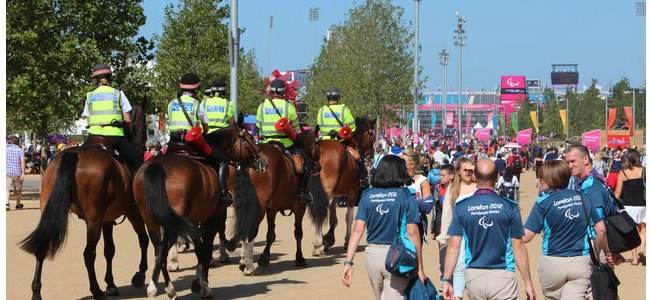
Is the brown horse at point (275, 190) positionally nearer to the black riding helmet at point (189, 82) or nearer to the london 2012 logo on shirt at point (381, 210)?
the black riding helmet at point (189, 82)

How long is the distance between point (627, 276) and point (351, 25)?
44.0 metres

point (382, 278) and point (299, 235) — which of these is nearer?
point (382, 278)

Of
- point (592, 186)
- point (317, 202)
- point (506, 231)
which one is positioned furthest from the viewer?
point (317, 202)

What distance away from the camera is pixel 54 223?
11.8 metres

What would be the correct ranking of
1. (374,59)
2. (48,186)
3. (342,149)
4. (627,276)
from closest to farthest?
(48,186) → (627,276) → (342,149) → (374,59)

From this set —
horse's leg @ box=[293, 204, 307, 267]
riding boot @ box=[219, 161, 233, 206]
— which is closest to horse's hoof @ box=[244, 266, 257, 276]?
→ horse's leg @ box=[293, 204, 307, 267]

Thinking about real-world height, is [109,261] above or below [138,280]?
above

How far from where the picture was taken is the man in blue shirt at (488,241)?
8.38 meters

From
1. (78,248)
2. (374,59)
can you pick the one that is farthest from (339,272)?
(374,59)

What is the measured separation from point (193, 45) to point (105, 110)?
37139 mm

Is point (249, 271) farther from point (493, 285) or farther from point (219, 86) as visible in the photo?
point (493, 285)

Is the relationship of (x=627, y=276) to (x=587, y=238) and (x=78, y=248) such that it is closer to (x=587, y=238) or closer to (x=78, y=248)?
(x=587, y=238)

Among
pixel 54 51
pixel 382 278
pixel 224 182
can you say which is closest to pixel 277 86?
pixel 224 182

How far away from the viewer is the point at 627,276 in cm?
1547
